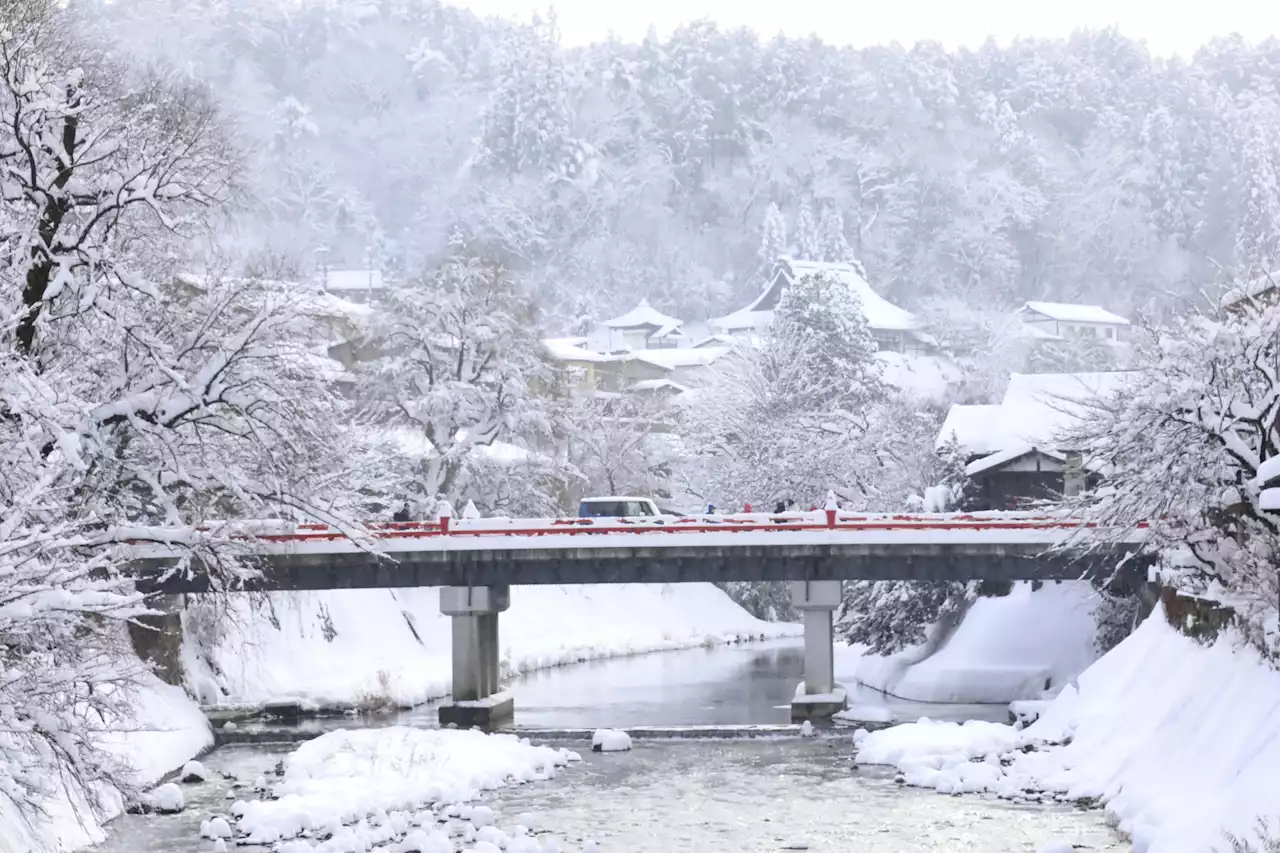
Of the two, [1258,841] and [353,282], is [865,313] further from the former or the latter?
[1258,841]

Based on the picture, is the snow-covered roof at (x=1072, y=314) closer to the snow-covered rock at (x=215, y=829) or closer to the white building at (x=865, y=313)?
the white building at (x=865, y=313)

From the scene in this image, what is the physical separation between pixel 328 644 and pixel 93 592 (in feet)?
133

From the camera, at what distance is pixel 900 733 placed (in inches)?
1597

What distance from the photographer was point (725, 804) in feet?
108

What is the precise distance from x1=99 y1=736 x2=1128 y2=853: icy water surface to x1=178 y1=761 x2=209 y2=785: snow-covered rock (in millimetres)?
397

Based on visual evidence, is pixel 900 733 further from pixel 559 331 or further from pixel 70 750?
pixel 559 331

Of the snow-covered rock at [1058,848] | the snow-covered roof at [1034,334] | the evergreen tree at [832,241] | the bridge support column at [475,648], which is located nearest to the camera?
the snow-covered rock at [1058,848]

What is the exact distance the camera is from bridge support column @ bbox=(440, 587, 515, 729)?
1907 inches

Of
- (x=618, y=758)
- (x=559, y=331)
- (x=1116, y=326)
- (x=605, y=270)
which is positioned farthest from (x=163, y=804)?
(x=605, y=270)

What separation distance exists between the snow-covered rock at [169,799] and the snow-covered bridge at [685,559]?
1456 cm

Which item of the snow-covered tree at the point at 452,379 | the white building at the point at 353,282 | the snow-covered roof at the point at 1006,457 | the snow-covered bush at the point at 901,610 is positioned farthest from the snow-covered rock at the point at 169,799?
the white building at the point at 353,282

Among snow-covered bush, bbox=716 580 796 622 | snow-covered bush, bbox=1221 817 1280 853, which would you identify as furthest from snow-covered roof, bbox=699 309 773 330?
snow-covered bush, bbox=1221 817 1280 853

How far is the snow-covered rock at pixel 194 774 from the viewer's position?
1375 inches

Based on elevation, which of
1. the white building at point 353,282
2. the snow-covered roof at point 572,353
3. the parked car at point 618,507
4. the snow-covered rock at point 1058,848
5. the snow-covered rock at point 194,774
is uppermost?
the white building at point 353,282
